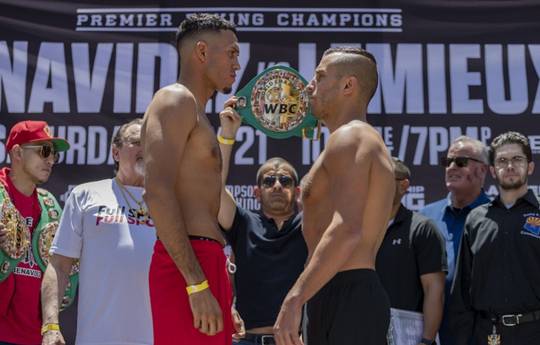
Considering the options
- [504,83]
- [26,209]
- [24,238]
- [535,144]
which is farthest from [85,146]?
[535,144]

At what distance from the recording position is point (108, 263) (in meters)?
3.83

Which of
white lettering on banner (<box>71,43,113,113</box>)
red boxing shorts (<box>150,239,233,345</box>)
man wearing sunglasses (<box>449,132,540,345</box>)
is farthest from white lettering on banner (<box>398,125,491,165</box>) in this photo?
red boxing shorts (<box>150,239,233,345</box>)

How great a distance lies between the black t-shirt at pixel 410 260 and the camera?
4586 millimetres

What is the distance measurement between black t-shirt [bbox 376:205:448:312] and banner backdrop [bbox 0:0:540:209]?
0.80 metres

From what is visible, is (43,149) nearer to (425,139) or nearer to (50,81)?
(50,81)

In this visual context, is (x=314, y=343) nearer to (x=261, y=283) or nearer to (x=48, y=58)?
(x=261, y=283)

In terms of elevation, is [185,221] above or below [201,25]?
below

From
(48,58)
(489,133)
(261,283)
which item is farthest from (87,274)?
(489,133)

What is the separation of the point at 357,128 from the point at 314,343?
2.70 ft

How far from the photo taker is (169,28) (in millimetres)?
5738

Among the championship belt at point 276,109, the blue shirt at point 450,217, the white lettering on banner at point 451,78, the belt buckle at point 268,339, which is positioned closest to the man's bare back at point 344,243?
the championship belt at point 276,109

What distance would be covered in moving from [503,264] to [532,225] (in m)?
0.29

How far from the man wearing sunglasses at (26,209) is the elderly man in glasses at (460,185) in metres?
2.45

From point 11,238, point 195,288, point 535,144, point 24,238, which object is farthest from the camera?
point 535,144
